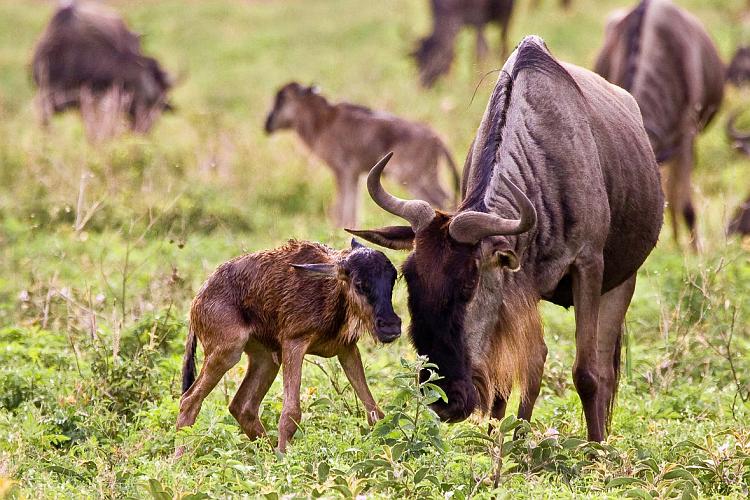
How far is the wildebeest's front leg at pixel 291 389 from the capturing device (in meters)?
5.32

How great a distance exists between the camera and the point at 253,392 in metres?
5.70

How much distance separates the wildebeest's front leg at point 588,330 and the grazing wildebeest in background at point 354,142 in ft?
18.7

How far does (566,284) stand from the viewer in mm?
6020

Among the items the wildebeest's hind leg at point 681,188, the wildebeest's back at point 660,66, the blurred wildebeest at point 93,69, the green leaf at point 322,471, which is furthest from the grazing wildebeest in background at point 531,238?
the blurred wildebeest at point 93,69

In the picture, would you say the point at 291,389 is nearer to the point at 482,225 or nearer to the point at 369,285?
the point at 369,285

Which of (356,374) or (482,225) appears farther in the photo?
(356,374)

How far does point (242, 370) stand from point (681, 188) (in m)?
5.94

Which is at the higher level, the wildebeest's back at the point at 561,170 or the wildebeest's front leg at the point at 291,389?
the wildebeest's back at the point at 561,170

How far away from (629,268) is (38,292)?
3730mm

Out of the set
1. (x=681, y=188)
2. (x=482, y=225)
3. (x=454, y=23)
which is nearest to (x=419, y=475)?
(x=482, y=225)

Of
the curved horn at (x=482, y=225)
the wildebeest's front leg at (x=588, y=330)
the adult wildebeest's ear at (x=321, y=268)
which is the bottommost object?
the wildebeest's front leg at (x=588, y=330)

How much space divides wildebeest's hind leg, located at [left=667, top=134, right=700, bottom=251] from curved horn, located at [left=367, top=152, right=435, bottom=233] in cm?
642

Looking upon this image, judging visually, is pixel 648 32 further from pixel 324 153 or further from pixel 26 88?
pixel 26 88

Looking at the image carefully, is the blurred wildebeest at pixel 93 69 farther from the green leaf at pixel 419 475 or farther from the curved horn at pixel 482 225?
the green leaf at pixel 419 475
